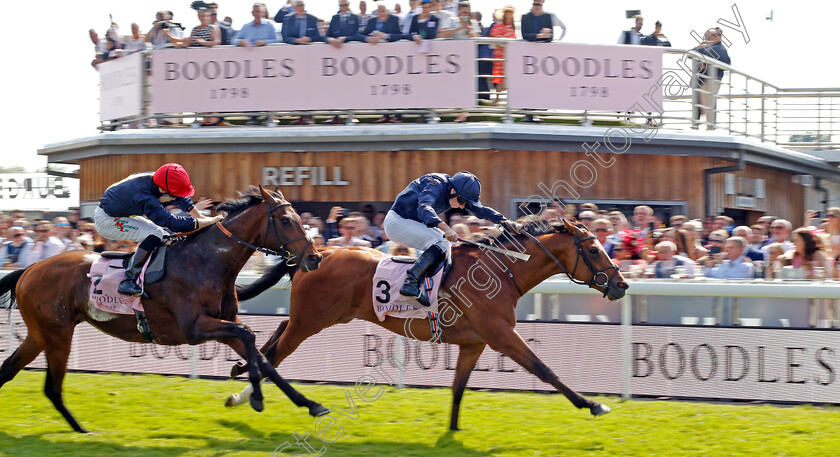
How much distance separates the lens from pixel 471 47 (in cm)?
1086

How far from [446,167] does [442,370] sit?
4080mm

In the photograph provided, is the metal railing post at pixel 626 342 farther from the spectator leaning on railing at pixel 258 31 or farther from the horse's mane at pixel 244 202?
the spectator leaning on railing at pixel 258 31

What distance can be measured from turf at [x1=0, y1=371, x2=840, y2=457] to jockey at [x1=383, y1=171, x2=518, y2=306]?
3.11ft

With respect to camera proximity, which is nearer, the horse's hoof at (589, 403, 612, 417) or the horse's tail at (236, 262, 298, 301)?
the horse's hoof at (589, 403, 612, 417)

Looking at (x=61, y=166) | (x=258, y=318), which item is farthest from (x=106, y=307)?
(x=61, y=166)

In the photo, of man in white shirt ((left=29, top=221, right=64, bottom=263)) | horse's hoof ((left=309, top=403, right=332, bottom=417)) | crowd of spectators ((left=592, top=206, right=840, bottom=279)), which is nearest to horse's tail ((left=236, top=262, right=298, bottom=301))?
horse's hoof ((left=309, top=403, right=332, bottom=417))

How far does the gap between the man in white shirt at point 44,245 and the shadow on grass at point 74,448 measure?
361 centimetres

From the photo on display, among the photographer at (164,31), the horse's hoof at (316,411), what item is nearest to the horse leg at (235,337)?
the horse's hoof at (316,411)

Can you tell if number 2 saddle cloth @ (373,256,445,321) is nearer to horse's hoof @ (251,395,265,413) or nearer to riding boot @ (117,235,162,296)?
horse's hoof @ (251,395,265,413)

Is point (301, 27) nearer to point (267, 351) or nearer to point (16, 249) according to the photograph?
point (16, 249)

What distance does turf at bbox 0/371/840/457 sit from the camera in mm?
5562

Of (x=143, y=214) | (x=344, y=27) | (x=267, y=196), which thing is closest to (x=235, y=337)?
(x=267, y=196)

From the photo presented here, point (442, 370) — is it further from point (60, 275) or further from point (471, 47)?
point (471, 47)

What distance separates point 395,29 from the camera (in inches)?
434
